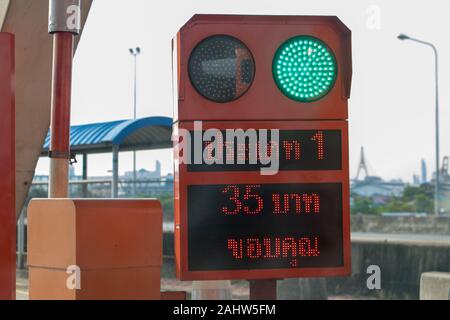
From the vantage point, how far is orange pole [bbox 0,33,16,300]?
17.1ft

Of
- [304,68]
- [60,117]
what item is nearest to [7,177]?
[304,68]

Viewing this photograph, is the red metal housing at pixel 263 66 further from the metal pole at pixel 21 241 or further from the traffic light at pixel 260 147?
the metal pole at pixel 21 241

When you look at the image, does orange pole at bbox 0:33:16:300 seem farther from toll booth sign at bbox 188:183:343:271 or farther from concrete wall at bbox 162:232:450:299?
concrete wall at bbox 162:232:450:299

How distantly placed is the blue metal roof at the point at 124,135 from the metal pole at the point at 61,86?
25.2 feet

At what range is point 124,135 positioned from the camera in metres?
17.0

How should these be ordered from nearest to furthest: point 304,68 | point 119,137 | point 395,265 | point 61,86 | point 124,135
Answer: point 304,68, point 61,86, point 119,137, point 124,135, point 395,265

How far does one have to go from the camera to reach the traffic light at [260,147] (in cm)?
523

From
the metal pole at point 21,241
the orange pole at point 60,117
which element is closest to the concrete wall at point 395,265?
the metal pole at point 21,241

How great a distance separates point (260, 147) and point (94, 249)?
46.2 inches

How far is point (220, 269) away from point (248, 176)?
58 centimetres

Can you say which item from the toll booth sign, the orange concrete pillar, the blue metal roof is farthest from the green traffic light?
the blue metal roof

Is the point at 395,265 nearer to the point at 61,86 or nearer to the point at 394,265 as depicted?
the point at 394,265
